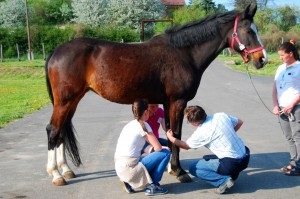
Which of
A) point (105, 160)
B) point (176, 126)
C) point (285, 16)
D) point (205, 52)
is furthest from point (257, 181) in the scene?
point (285, 16)

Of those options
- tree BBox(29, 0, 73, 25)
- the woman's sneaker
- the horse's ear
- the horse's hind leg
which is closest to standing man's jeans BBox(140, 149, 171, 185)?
the woman's sneaker

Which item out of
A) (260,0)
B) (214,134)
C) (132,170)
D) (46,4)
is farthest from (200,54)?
(46,4)

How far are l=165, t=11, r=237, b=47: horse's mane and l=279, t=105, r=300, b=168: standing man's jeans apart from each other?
1507 millimetres

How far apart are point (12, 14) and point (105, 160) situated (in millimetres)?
62905

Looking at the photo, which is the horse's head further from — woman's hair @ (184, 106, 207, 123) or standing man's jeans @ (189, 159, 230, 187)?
standing man's jeans @ (189, 159, 230, 187)

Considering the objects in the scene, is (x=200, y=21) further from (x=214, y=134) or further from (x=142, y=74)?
(x=214, y=134)

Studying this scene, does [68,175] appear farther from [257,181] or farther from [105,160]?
[257,181]

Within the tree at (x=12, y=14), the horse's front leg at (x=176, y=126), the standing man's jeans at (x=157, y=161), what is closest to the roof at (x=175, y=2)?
the tree at (x=12, y=14)

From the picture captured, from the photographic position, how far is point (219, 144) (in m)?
5.07

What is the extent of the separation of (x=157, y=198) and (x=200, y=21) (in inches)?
99.4

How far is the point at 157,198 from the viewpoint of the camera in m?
5.05

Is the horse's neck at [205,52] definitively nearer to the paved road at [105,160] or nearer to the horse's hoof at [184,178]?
the horse's hoof at [184,178]

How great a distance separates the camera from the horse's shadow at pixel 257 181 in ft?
17.5

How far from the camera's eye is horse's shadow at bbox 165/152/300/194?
532 centimetres
